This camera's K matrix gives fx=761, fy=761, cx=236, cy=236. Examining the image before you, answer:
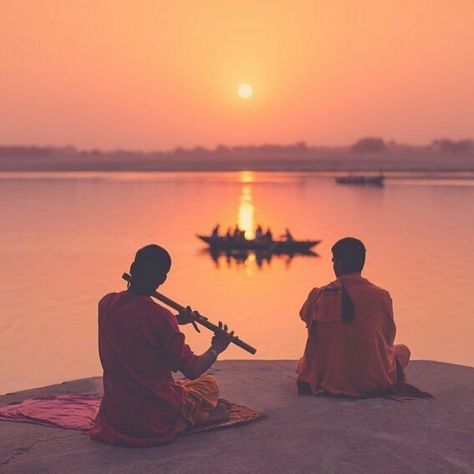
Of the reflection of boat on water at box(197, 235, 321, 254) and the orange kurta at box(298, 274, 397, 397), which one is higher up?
the orange kurta at box(298, 274, 397, 397)

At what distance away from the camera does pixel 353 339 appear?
7094 millimetres

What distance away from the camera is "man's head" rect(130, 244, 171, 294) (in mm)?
5680

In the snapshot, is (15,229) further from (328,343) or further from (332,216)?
(328,343)

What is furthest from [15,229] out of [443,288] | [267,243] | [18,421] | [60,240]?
[18,421]

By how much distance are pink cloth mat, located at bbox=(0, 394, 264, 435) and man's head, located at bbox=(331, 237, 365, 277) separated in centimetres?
154

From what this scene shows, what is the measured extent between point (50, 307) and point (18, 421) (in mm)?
18333

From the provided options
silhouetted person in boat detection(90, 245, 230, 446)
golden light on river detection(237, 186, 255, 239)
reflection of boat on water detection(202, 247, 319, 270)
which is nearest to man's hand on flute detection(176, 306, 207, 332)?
silhouetted person in boat detection(90, 245, 230, 446)

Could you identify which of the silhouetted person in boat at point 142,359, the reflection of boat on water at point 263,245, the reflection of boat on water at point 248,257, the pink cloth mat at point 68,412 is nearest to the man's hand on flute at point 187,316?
the silhouetted person in boat at point 142,359

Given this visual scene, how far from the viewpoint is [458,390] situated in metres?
7.77

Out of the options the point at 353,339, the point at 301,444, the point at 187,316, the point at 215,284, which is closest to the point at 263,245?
the point at 215,284

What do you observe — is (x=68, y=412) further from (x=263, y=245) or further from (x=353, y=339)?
(x=263, y=245)

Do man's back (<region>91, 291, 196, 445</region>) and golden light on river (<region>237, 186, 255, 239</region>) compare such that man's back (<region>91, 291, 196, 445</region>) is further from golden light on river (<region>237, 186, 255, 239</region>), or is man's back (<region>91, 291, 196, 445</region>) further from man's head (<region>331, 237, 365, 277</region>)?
golden light on river (<region>237, 186, 255, 239</region>)

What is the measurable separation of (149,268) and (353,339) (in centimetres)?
234

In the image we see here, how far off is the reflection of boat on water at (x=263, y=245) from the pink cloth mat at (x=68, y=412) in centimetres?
3181
